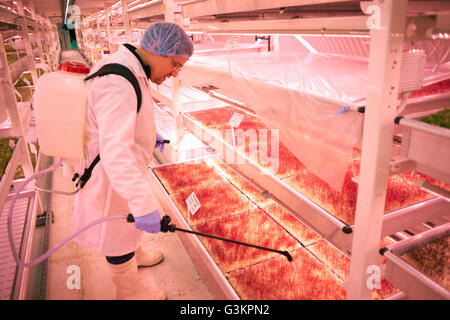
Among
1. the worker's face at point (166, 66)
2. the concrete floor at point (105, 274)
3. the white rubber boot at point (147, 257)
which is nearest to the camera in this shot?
the worker's face at point (166, 66)

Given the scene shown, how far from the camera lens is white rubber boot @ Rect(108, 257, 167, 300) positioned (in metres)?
2.00

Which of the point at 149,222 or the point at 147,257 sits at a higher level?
the point at 149,222

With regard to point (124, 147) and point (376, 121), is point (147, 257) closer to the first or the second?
point (124, 147)

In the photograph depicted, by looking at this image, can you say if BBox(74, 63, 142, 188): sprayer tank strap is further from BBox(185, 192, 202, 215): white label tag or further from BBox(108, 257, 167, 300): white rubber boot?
BBox(108, 257, 167, 300): white rubber boot

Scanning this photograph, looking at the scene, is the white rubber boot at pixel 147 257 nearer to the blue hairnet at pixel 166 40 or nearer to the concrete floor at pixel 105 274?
the concrete floor at pixel 105 274

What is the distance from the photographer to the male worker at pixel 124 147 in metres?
1.50

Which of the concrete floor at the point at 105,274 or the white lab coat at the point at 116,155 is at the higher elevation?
the white lab coat at the point at 116,155

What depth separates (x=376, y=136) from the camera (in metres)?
1.08

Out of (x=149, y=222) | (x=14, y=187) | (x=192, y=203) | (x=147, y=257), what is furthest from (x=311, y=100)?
(x=14, y=187)

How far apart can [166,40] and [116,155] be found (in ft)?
2.14

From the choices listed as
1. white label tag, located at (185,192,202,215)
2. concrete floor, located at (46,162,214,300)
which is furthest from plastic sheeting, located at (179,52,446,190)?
concrete floor, located at (46,162,214,300)

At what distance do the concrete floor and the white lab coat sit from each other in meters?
0.40

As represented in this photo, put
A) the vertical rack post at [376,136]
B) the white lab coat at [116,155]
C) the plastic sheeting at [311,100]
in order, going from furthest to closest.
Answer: the white lab coat at [116,155] < the plastic sheeting at [311,100] < the vertical rack post at [376,136]

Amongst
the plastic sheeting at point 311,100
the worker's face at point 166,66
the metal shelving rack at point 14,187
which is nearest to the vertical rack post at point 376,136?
the plastic sheeting at point 311,100
